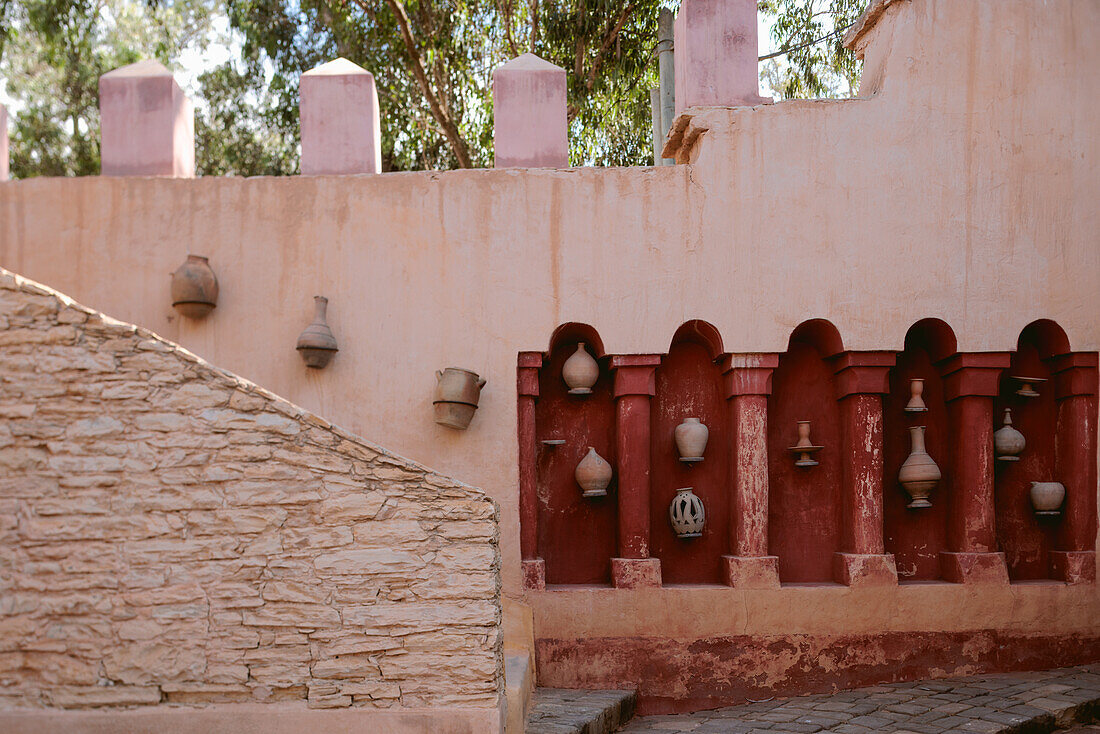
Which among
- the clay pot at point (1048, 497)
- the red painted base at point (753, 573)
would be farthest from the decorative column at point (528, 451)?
the clay pot at point (1048, 497)

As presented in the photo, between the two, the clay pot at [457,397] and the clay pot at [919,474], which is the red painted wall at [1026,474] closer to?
the clay pot at [919,474]

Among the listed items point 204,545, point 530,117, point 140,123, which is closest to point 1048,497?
point 530,117

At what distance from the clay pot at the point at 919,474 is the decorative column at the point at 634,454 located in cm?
155

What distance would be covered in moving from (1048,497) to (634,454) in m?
2.47

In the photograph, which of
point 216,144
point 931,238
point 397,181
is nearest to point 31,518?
point 397,181

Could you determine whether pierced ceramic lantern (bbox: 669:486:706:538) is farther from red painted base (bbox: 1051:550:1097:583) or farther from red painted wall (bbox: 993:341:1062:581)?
red painted base (bbox: 1051:550:1097:583)

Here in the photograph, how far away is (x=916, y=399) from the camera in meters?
6.00

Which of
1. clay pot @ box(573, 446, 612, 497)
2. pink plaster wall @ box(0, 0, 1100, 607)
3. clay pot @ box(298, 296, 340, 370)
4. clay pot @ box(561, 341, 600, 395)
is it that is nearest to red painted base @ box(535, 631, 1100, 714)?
clay pot @ box(573, 446, 612, 497)

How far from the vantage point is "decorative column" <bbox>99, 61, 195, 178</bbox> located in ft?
20.1

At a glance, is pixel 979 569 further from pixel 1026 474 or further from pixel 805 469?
pixel 805 469

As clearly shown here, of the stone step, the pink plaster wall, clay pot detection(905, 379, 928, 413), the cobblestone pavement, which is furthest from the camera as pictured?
clay pot detection(905, 379, 928, 413)

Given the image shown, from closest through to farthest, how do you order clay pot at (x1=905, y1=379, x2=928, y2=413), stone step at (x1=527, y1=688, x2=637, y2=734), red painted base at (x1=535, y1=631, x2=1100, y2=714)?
stone step at (x1=527, y1=688, x2=637, y2=734)
red painted base at (x1=535, y1=631, x2=1100, y2=714)
clay pot at (x1=905, y1=379, x2=928, y2=413)

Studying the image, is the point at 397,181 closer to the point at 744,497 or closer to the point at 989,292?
the point at 744,497

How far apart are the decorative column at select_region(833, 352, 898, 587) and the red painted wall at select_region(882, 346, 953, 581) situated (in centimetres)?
26
